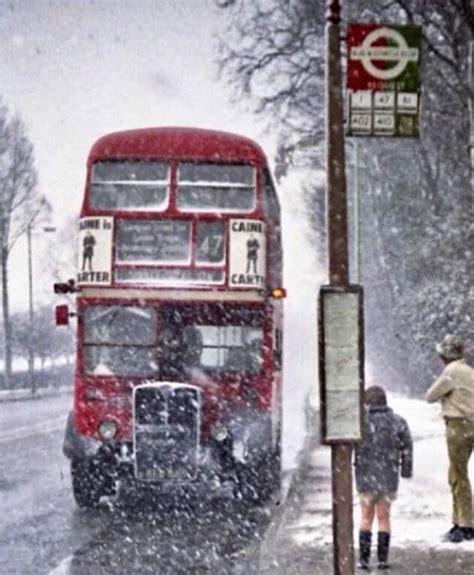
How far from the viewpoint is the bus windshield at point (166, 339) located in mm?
15248

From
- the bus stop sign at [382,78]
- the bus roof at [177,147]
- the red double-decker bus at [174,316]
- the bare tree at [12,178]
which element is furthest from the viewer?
the bare tree at [12,178]

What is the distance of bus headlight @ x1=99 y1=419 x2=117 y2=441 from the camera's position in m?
15.0

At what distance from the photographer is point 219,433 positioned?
49.8 ft

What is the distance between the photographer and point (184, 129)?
1595cm

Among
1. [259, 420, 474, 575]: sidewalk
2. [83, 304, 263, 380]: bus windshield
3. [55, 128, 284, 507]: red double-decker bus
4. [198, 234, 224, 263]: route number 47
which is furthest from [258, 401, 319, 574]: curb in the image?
[198, 234, 224, 263]: route number 47

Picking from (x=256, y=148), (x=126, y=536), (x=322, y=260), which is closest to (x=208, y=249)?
(x=256, y=148)

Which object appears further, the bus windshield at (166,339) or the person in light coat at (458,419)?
the bus windshield at (166,339)

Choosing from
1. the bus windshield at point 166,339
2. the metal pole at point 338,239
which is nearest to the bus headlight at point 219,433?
the bus windshield at point 166,339

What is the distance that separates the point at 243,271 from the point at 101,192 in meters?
1.79

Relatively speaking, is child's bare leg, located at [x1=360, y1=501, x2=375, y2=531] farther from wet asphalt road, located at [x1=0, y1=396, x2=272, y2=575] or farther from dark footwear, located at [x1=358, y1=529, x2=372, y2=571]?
wet asphalt road, located at [x1=0, y1=396, x2=272, y2=575]

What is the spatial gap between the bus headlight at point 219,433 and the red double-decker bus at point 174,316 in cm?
2

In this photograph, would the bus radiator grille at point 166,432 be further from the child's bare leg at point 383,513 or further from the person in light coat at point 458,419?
the child's bare leg at point 383,513

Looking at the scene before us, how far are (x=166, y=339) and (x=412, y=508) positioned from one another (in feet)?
11.9

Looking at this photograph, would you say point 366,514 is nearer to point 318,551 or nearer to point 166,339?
point 318,551
